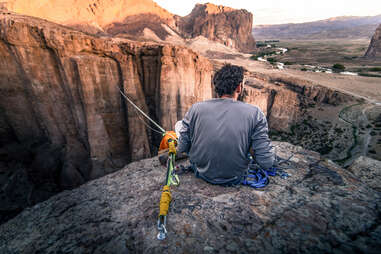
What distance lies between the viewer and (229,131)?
2.21 m

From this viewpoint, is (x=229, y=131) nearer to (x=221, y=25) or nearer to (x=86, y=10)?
(x=86, y=10)

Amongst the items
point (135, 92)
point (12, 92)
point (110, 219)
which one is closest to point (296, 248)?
point (110, 219)

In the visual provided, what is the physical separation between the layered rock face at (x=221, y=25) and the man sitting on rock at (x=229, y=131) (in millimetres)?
68005

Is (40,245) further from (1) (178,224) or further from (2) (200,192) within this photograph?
(2) (200,192)

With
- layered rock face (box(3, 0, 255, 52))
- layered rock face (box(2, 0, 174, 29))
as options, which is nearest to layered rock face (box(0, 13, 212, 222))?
layered rock face (box(3, 0, 255, 52))

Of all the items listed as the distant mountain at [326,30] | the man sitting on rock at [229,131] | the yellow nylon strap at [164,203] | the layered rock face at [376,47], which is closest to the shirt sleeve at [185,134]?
the man sitting on rock at [229,131]

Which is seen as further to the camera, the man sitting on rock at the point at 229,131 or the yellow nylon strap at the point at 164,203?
the man sitting on rock at the point at 229,131

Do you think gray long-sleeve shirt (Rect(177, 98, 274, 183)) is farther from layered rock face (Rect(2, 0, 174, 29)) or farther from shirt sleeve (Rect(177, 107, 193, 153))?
layered rock face (Rect(2, 0, 174, 29))

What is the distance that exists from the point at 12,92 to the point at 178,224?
13.1 m

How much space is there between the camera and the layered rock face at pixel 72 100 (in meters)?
9.18

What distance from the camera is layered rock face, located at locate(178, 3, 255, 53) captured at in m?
63.0

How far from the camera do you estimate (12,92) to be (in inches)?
379

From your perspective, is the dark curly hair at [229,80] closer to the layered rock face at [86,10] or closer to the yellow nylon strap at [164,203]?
the yellow nylon strap at [164,203]

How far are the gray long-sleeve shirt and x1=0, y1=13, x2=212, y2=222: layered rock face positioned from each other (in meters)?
9.50
